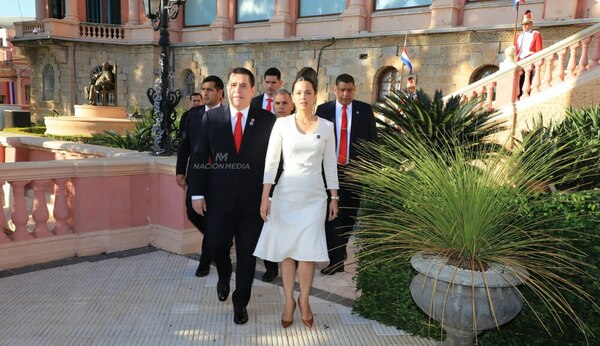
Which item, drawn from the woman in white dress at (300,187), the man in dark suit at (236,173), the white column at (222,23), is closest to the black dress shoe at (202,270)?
the man in dark suit at (236,173)

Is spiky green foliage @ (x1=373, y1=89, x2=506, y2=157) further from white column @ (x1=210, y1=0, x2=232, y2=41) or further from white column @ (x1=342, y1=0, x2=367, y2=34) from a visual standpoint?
white column @ (x1=210, y1=0, x2=232, y2=41)

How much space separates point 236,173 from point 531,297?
7.77 ft

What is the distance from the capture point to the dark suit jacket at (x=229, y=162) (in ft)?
13.3

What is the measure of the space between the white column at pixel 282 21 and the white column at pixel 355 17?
10.2 feet

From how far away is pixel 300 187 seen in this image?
12.4ft

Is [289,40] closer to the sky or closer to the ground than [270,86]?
closer to the sky

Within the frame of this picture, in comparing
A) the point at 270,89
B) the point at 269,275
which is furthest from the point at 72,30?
the point at 269,275

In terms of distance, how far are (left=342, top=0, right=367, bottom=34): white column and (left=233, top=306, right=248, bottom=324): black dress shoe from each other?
1709 cm

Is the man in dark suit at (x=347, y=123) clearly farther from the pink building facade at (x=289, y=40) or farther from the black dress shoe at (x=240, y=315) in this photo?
the pink building facade at (x=289, y=40)

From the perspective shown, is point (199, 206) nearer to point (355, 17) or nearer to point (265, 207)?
point (265, 207)

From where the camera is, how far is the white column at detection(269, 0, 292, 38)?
21719mm

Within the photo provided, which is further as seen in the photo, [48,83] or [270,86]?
[48,83]

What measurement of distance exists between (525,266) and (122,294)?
3.48 metres

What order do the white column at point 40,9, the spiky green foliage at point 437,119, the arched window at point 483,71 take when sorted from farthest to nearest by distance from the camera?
the white column at point 40,9 → the arched window at point 483,71 → the spiky green foliage at point 437,119
